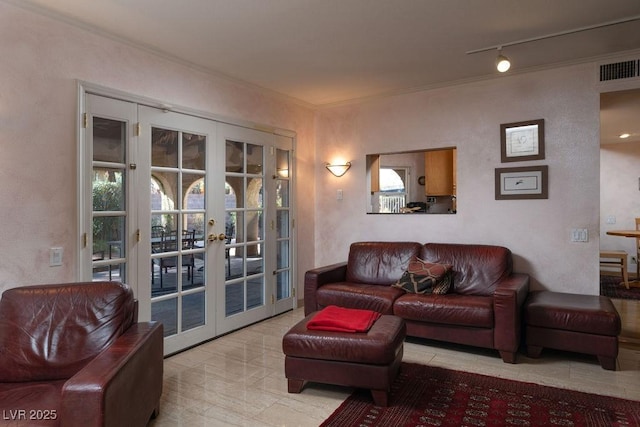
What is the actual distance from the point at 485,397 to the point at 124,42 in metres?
3.74

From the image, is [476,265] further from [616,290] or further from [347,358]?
[616,290]

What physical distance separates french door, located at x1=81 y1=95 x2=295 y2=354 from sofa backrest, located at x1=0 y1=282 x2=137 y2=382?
672 millimetres

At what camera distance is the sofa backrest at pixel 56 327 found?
209 centimetres

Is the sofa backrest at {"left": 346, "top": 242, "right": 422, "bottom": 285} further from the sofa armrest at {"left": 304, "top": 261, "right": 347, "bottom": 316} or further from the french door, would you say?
the french door

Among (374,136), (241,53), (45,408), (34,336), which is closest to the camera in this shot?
(45,408)

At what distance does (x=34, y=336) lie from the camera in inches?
84.4

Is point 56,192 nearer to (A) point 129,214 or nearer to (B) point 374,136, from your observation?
(A) point 129,214

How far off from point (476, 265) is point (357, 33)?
242 cm

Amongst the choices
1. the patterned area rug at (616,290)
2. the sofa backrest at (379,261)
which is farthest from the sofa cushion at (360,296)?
the patterned area rug at (616,290)

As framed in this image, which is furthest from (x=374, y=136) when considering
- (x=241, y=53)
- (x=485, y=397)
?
(x=485, y=397)

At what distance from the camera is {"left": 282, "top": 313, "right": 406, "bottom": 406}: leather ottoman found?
98.4 inches

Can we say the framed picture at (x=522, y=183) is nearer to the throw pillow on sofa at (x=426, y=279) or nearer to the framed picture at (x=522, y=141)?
the framed picture at (x=522, y=141)

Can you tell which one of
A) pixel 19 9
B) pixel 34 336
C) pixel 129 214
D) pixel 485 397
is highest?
pixel 19 9

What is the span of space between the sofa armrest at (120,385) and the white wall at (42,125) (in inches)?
37.6
